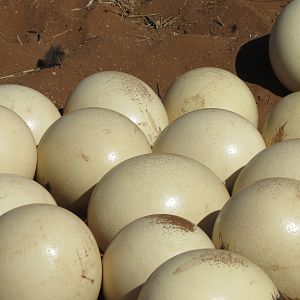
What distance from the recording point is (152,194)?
374cm

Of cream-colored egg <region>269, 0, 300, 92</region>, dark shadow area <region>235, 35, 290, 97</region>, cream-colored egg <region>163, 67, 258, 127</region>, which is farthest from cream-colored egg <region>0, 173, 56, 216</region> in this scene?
dark shadow area <region>235, 35, 290, 97</region>

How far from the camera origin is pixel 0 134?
4.20 metres

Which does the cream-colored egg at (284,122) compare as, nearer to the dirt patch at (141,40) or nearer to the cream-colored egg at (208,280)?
the dirt patch at (141,40)

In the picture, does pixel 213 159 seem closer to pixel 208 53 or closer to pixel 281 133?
pixel 281 133

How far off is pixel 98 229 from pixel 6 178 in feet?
1.53

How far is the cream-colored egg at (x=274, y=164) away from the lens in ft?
13.1

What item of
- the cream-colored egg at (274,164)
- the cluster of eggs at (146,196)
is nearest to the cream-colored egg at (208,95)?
the cluster of eggs at (146,196)

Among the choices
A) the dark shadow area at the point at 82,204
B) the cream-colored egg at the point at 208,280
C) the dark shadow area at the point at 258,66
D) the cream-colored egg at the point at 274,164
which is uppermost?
the cream-colored egg at the point at 208,280

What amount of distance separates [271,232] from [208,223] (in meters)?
0.45

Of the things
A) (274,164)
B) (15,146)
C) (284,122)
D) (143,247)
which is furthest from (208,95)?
(143,247)

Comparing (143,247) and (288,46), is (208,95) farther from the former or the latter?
(143,247)

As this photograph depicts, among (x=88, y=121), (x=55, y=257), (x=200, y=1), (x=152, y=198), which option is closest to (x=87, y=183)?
(x=88, y=121)

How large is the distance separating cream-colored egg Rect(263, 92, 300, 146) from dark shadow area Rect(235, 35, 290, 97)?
124 centimetres

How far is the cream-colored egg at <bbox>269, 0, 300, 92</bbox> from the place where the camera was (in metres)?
5.78
